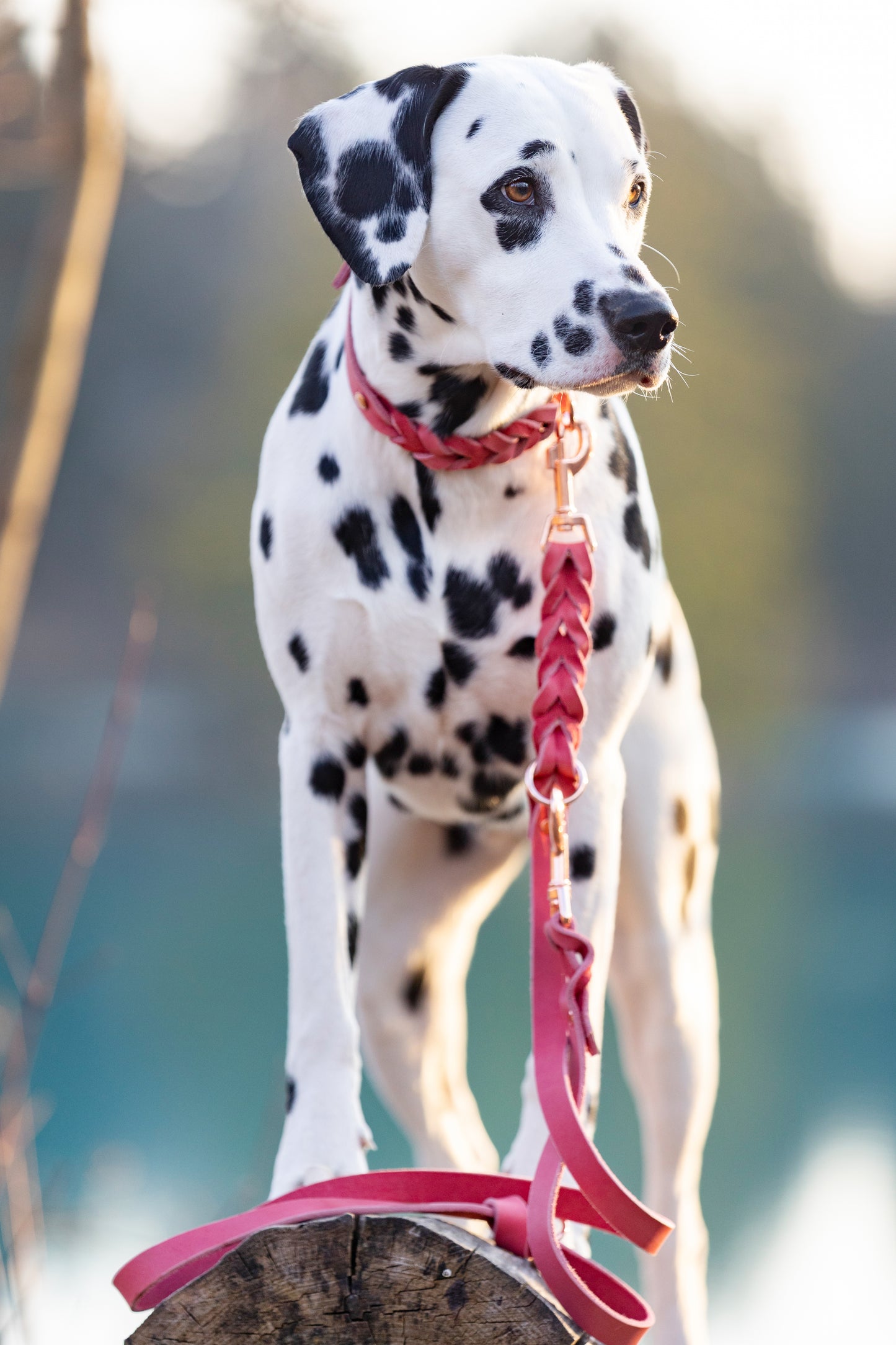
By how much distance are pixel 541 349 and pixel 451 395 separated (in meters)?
0.26

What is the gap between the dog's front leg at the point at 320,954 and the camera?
2.21 meters

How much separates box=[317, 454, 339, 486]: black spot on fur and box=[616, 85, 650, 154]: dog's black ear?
0.66 m

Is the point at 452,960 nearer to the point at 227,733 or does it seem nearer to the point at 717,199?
the point at 227,733

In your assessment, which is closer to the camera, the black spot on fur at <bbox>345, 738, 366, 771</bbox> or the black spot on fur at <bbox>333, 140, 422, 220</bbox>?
the black spot on fur at <bbox>333, 140, 422, 220</bbox>

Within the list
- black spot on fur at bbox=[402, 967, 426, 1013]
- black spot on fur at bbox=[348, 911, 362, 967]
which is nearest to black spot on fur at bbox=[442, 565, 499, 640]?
black spot on fur at bbox=[348, 911, 362, 967]

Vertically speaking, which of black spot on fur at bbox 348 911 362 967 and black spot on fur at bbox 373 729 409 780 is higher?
black spot on fur at bbox 373 729 409 780

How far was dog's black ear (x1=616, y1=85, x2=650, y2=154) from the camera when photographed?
2369 millimetres

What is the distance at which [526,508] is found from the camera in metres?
2.34

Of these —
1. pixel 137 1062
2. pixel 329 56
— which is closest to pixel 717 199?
pixel 137 1062

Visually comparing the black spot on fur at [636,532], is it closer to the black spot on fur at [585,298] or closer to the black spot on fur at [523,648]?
the black spot on fur at [523,648]

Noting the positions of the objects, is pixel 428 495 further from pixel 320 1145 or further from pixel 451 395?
pixel 320 1145

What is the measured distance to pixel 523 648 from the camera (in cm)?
235

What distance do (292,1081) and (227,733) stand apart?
1924 cm

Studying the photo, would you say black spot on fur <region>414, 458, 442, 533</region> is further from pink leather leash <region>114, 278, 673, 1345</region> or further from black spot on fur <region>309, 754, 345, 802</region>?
black spot on fur <region>309, 754, 345, 802</region>
